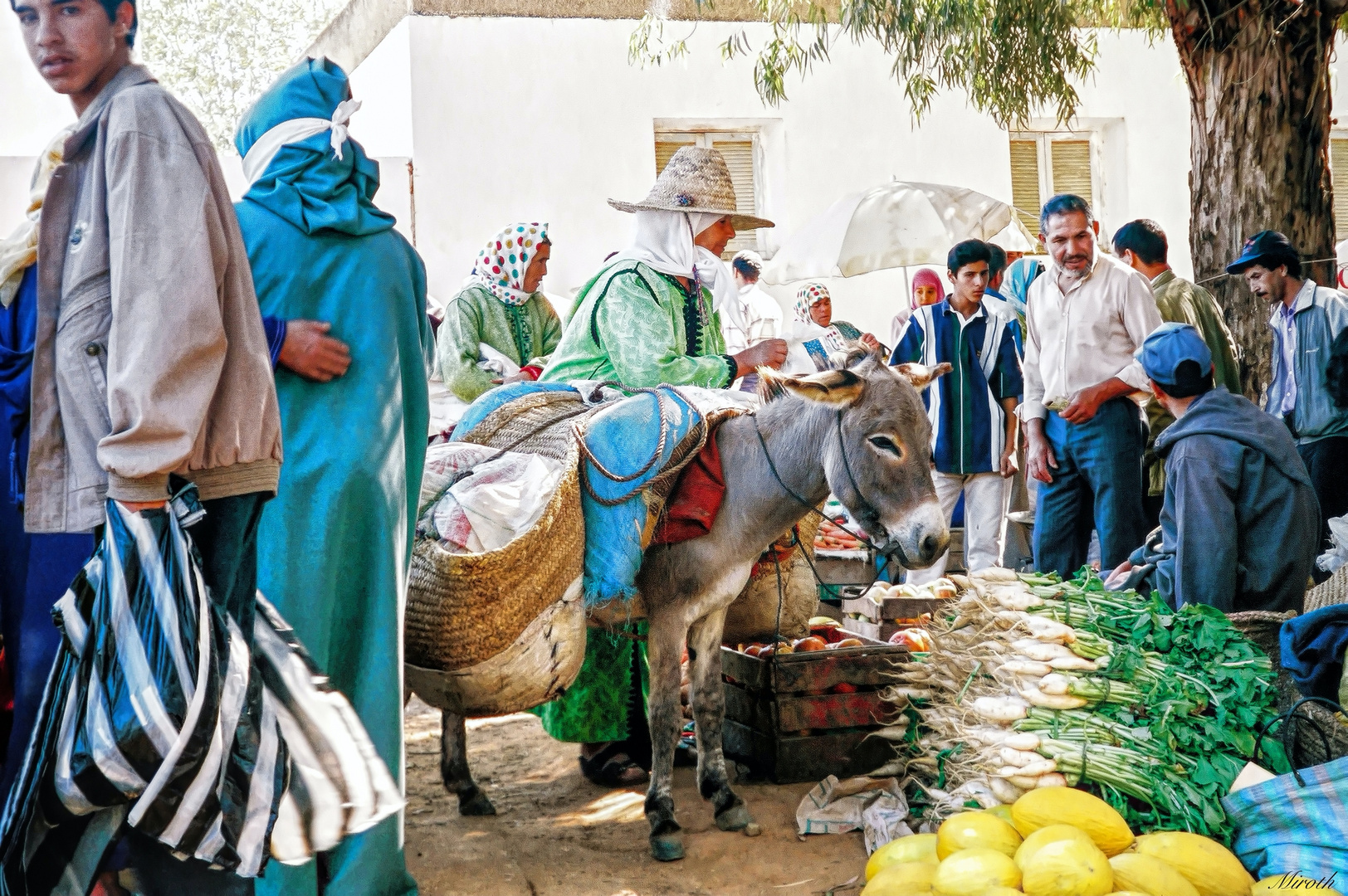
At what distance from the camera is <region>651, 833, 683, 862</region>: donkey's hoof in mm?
4066

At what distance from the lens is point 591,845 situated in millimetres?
4270

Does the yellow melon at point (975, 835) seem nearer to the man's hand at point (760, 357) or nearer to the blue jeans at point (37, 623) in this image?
the man's hand at point (760, 357)

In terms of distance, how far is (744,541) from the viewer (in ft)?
13.9

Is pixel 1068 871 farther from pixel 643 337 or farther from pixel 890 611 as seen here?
pixel 890 611

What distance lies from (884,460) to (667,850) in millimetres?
1470

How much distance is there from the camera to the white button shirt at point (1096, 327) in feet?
19.4

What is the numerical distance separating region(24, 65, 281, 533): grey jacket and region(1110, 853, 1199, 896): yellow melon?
7.38 feet

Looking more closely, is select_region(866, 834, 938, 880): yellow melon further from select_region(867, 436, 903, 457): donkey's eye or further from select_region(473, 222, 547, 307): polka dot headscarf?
select_region(473, 222, 547, 307): polka dot headscarf

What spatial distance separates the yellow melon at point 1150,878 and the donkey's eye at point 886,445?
55.9 inches

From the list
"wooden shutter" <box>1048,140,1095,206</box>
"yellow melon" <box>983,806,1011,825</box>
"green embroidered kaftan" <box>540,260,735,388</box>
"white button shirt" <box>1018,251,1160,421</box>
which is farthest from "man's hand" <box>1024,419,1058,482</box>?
"wooden shutter" <box>1048,140,1095,206</box>

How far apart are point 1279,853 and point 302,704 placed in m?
2.46

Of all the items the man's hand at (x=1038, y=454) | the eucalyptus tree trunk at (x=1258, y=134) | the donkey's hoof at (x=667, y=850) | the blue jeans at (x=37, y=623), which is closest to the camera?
the blue jeans at (x=37, y=623)

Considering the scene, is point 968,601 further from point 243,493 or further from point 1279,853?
point 243,493

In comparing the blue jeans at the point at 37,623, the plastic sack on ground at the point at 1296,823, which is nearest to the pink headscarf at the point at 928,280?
the plastic sack on ground at the point at 1296,823
